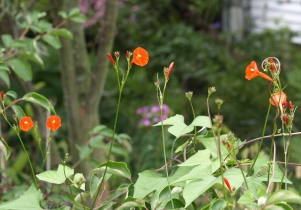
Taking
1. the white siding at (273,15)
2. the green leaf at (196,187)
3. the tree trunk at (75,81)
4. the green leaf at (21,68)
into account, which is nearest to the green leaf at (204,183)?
the green leaf at (196,187)

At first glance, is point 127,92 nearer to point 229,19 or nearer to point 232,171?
point 229,19

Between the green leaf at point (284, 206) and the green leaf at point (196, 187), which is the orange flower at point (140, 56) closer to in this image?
the green leaf at point (196, 187)

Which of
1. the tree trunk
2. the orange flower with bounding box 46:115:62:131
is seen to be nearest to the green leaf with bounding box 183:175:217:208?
the orange flower with bounding box 46:115:62:131

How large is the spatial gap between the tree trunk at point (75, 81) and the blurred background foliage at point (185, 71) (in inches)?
34.2

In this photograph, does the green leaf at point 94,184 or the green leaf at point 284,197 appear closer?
the green leaf at point 284,197

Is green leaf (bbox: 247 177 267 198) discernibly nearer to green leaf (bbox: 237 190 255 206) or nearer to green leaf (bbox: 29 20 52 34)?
green leaf (bbox: 237 190 255 206)

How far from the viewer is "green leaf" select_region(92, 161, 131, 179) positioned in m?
1.19

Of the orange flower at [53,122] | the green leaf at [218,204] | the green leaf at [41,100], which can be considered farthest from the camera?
the green leaf at [41,100]

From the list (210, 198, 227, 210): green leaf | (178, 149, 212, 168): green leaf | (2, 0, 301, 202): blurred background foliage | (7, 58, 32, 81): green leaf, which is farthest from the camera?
(2, 0, 301, 202): blurred background foliage

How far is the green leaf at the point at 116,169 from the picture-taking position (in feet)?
3.89

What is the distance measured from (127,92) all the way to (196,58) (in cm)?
99

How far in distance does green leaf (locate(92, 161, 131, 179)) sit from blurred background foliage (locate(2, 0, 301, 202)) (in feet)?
7.85

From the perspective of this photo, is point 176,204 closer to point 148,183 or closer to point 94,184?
point 148,183

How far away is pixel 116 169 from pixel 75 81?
5.95 feet
